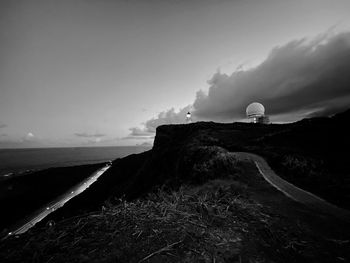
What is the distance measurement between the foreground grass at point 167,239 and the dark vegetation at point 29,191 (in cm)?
3394

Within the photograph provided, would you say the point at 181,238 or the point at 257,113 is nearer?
the point at 181,238

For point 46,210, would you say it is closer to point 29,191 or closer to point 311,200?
point 29,191

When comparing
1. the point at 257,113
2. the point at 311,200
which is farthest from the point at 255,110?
the point at 311,200

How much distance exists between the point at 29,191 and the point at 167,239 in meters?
52.3

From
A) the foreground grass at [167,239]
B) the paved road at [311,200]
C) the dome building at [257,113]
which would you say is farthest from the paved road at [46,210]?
the dome building at [257,113]

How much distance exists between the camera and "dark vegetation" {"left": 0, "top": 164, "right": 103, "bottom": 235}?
29734 millimetres

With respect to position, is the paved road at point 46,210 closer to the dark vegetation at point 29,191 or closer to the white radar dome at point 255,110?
the dark vegetation at point 29,191

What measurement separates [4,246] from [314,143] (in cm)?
1950

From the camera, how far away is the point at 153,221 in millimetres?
3658

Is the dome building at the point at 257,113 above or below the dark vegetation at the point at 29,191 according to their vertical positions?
above

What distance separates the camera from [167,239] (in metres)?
3.07

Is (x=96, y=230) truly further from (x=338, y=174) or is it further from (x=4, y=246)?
(x=338, y=174)

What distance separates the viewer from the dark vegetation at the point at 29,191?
2973cm

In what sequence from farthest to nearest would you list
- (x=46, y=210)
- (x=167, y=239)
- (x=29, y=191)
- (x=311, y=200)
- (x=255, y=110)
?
(x=255, y=110)
(x=29, y=191)
(x=46, y=210)
(x=311, y=200)
(x=167, y=239)
